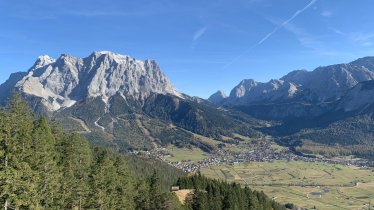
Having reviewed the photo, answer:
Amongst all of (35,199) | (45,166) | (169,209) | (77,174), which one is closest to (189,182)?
(169,209)

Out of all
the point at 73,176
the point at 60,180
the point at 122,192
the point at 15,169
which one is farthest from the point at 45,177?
the point at 122,192

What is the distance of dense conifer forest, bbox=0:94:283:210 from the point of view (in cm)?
6056

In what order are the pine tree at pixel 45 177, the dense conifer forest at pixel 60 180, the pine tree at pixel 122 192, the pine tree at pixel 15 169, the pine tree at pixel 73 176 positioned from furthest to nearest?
the pine tree at pixel 122 192, the pine tree at pixel 73 176, the pine tree at pixel 45 177, the dense conifer forest at pixel 60 180, the pine tree at pixel 15 169

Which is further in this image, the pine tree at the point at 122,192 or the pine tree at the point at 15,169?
the pine tree at the point at 122,192

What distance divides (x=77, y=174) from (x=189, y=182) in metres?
67.3

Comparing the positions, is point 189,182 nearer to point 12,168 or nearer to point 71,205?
point 71,205

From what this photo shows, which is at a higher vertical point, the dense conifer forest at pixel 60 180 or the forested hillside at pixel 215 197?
the dense conifer forest at pixel 60 180

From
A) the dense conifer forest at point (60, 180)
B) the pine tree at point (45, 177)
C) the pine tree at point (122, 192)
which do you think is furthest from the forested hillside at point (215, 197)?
the pine tree at point (45, 177)

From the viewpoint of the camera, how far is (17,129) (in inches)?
2808

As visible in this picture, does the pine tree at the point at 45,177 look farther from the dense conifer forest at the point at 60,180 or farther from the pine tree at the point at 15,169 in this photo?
the pine tree at the point at 15,169

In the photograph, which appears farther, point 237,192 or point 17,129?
point 237,192

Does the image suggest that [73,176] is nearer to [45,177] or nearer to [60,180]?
[60,180]

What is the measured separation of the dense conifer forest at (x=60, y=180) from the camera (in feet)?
199

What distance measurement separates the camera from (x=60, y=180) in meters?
81.9
